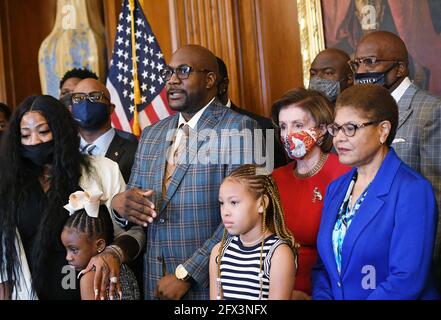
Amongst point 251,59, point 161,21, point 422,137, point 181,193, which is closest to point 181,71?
point 181,193

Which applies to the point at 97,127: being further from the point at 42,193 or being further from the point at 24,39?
the point at 24,39

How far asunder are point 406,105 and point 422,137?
217 millimetres

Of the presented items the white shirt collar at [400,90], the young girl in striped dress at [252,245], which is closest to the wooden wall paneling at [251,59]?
the white shirt collar at [400,90]

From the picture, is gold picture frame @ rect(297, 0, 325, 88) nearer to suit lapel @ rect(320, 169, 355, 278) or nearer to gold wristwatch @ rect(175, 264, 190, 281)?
gold wristwatch @ rect(175, 264, 190, 281)

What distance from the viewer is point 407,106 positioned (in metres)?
4.07

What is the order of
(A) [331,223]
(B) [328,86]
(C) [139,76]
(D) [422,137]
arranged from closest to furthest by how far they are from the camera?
(A) [331,223]
(D) [422,137]
(B) [328,86]
(C) [139,76]

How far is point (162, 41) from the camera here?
22.4 feet

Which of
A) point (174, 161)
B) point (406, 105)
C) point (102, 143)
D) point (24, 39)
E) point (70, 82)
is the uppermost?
point (24, 39)

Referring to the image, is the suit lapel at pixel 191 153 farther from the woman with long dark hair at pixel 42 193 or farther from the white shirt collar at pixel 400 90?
the white shirt collar at pixel 400 90

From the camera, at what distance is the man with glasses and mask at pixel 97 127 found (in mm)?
5113

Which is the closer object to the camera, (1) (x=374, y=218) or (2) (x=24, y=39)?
(1) (x=374, y=218)

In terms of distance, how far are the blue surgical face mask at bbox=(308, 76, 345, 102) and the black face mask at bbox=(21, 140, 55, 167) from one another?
1775 millimetres
